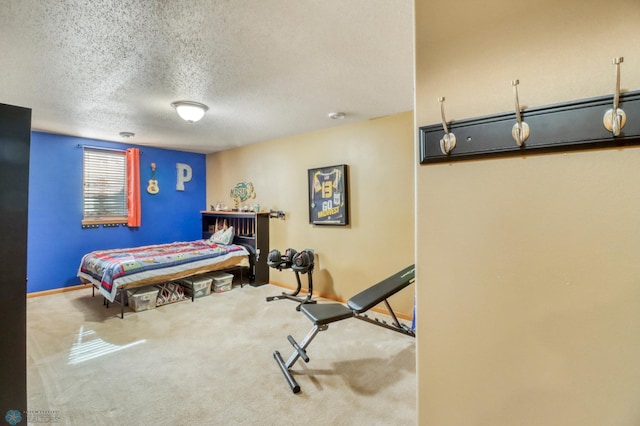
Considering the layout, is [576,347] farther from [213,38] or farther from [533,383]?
[213,38]

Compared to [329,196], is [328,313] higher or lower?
lower

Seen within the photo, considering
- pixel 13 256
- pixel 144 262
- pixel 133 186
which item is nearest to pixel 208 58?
pixel 13 256

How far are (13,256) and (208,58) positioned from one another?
→ 1.63 metres

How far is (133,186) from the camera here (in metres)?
4.80

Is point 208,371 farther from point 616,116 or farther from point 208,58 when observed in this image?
point 616,116

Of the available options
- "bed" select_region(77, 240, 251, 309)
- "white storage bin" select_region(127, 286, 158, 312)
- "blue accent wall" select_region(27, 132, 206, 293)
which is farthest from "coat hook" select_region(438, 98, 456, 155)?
"blue accent wall" select_region(27, 132, 206, 293)

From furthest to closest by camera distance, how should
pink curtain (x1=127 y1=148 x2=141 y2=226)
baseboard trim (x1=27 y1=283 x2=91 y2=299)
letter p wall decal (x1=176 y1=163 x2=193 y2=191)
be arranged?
letter p wall decal (x1=176 y1=163 x2=193 y2=191) → pink curtain (x1=127 y1=148 x2=141 y2=226) → baseboard trim (x1=27 y1=283 x2=91 y2=299)

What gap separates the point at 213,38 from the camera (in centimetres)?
176

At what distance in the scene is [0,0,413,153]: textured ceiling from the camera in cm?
153

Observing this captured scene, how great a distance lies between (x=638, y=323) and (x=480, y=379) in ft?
1.34

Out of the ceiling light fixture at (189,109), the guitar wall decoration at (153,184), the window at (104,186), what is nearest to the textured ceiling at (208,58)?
the ceiling light fixture at (189,109)

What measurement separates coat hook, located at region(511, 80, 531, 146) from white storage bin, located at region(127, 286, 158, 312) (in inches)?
165

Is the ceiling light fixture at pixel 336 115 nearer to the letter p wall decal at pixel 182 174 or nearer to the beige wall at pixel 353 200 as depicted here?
the beige wall at pixel 353 200

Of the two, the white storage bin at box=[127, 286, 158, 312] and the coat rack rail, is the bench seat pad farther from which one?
the white storage bin at box=[127, 286, 158, 312]
